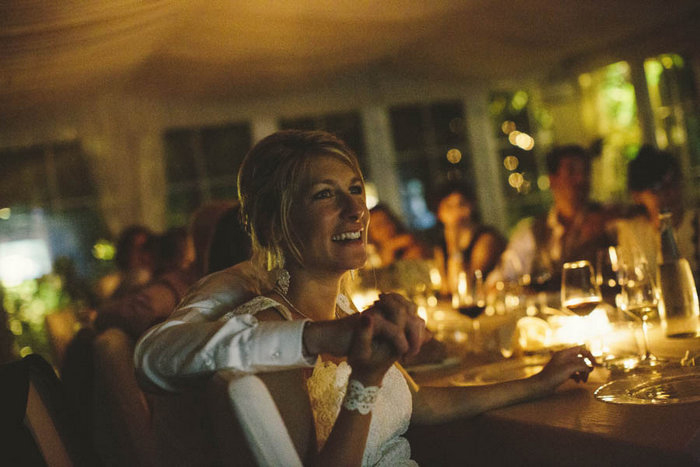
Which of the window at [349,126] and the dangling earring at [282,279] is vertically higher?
the window at [349,126]

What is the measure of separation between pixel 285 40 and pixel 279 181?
3.94 meters

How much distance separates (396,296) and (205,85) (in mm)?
5354

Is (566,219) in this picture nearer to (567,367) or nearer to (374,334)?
(567,367)

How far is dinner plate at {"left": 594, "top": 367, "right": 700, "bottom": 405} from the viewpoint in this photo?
4.49 ft

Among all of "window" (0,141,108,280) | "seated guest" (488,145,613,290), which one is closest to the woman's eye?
"seated guest" (488,145,613,290)

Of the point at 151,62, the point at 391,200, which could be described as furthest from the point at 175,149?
the point at 391,200

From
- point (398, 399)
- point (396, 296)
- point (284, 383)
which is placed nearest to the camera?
point (396, 296)

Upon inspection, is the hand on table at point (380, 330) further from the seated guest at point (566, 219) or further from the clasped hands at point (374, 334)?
the seated guest at point (566, 219)

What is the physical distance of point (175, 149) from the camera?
6.79 metres

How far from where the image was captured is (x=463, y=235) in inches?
189

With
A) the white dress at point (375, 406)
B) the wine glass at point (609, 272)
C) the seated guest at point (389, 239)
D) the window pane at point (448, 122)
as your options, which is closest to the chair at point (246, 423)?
the white dress at point (375, 406)

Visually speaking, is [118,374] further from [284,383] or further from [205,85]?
[205,85]

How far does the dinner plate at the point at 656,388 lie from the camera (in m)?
1.37

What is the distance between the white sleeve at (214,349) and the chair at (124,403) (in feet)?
3.57
